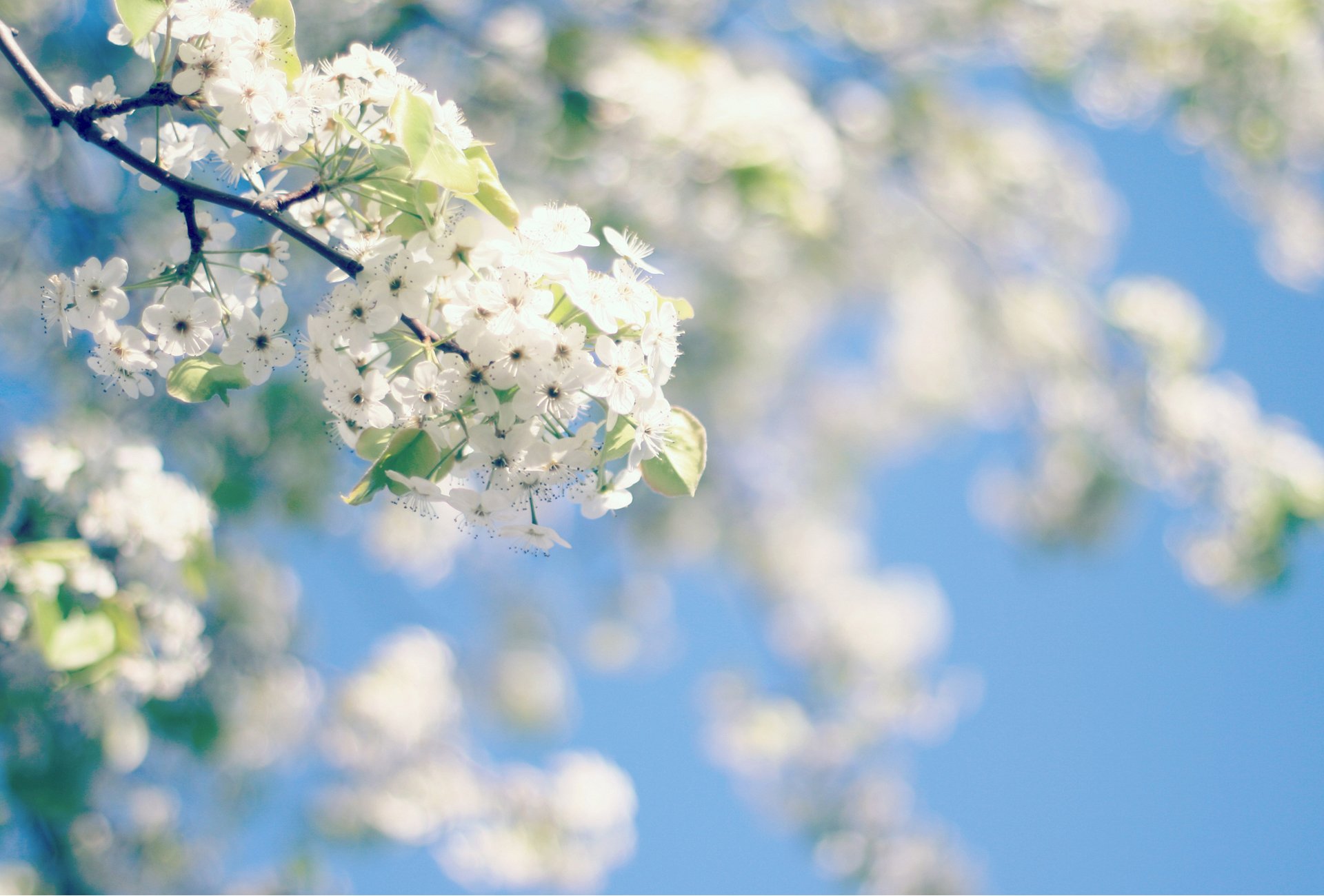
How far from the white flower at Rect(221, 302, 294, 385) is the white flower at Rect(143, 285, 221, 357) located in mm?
47

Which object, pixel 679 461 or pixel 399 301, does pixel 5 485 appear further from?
pixel 679 461

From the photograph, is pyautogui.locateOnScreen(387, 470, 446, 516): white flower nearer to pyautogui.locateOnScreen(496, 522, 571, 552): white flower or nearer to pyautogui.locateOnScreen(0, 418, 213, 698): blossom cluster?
pyautogui.locateOnScreen(496, 522, 571, 552): white flower

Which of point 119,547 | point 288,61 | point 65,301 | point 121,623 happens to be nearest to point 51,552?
point 121,623

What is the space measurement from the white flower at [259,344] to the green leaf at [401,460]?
0.78 feet

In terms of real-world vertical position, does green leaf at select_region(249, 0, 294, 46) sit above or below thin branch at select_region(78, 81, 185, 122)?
above

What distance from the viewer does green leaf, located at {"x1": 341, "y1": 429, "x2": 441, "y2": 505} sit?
1252 millimetres

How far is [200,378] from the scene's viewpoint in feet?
4.33

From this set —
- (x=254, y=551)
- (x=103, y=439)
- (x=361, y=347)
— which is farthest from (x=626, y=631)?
(x=361, y=347)

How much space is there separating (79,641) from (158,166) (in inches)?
46.5

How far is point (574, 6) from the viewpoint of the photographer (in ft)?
13.6

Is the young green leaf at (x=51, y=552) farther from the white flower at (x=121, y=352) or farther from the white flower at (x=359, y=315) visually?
the white flower at (x=359, y=315)

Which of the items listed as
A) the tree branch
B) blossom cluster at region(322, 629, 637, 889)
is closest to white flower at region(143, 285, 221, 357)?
the tree branch

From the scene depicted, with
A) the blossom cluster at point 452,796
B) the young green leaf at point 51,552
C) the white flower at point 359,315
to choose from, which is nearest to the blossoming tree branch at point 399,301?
the white flower at point 359,315

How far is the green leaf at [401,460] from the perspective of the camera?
4.11ft
